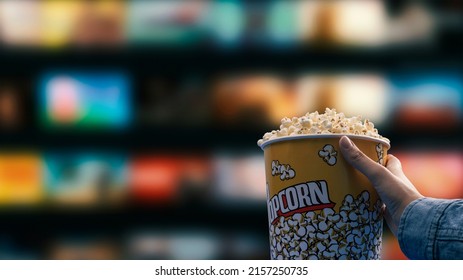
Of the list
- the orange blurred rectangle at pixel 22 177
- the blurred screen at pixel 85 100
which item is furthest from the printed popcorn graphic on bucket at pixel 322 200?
the orange blurred rectangle at pixel 22 177

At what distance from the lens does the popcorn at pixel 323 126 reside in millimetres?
605

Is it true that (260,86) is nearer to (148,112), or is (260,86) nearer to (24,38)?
(148,112)

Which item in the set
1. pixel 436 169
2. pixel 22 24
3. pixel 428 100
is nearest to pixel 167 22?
pixel 22 24

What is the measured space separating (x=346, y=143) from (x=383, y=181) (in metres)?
0.05

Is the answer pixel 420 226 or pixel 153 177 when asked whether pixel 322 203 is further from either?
pixel 153 177

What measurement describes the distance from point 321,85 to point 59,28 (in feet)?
4.22

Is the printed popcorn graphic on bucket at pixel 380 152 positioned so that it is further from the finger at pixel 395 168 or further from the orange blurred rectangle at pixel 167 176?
the orange blurred rectangle at pixel 167 176

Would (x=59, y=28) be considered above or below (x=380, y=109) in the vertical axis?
above

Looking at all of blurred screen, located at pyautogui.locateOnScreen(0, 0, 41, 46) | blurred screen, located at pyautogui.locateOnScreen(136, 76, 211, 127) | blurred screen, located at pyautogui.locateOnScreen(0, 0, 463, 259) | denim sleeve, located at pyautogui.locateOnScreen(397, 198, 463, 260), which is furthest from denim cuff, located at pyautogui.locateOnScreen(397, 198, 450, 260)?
blurred screen, located at pyautogui.locateOnScreen(0, 0, 41, 46)

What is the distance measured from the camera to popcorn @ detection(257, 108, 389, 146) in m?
0.60

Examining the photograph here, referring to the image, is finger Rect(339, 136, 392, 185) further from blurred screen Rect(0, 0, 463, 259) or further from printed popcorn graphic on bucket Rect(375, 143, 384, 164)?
blurred screen Rect(0, 0, 463, 259)

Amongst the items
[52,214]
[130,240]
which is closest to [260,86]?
[130,240]

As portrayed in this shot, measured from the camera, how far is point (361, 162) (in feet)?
1.91
